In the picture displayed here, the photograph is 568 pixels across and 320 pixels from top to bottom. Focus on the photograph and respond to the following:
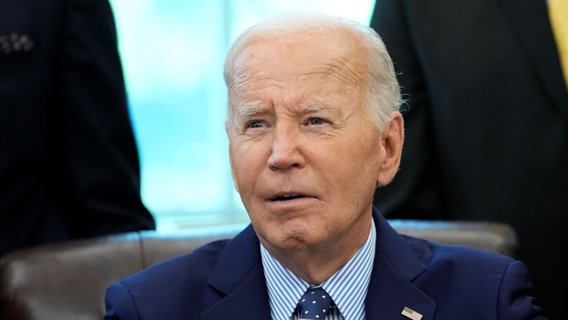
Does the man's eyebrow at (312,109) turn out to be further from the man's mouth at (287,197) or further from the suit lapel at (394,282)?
the suit lapel at (394,282)

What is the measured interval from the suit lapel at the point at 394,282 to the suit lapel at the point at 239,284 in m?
0.22

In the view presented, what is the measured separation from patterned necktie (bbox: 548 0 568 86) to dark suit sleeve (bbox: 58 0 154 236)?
3.97 feet

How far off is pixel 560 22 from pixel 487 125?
0.37 meters

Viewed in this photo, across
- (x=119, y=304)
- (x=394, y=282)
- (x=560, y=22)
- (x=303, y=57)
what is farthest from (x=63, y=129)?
(x=560, y=22)

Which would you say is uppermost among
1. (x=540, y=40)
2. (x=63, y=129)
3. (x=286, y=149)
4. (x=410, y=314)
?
(x=286, y=149)

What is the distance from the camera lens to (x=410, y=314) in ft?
7.66

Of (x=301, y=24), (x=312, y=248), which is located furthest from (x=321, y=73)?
(x=312, y=248)

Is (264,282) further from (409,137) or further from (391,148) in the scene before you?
(409,137)

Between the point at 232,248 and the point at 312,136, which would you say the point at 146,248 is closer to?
the point at 232,248

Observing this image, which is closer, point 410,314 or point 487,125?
point 410,314

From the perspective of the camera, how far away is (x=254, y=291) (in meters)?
2.38

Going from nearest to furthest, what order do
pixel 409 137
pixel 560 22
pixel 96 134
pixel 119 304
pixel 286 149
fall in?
pixel 286 149, pixel 119 304, pixel 96 134, pixel 409 137, pixel 560 22

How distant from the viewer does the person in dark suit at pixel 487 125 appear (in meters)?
3.13


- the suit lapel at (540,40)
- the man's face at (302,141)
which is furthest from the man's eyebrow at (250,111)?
the suit lapel at (540,40)
